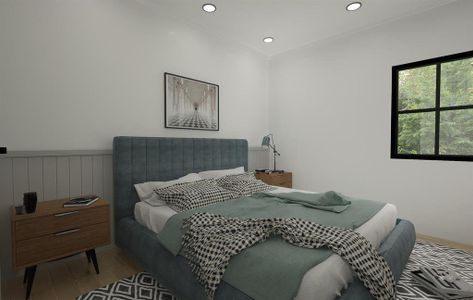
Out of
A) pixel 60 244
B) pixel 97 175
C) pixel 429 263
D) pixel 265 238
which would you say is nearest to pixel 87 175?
pixel 97 175

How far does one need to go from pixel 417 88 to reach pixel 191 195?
10.4 feet

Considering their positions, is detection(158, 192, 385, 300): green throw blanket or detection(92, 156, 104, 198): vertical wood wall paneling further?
detection(92, 156, 104, 198): vertical wood wall paneling

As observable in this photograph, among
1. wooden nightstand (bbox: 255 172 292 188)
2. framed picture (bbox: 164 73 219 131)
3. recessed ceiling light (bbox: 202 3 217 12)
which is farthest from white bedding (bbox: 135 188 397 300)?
recessed ceiling light (bbox: 202 3 217 12)

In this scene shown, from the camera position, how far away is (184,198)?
7.36 ft

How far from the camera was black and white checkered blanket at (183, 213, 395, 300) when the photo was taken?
1310mm

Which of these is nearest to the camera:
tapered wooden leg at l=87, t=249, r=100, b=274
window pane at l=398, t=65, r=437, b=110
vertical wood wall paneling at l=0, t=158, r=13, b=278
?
vertical wood wall paneling at l=0, t=158, r=13, b=278

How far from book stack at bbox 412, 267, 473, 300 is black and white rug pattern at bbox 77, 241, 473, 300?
0.06 m

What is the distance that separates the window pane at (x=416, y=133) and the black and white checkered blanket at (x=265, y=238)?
2.32m

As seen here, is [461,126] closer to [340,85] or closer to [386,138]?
[386,138]

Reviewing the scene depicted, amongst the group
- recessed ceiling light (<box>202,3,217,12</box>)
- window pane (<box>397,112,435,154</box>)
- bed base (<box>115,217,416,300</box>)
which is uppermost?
recessed ceiling light (<box>202,3,217,12</box>)

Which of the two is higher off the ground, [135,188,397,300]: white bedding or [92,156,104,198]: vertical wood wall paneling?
[92,156,104,198]: vertical wood wall paneling

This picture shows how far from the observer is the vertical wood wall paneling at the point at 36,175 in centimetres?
214

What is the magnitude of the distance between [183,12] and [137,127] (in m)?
1.57

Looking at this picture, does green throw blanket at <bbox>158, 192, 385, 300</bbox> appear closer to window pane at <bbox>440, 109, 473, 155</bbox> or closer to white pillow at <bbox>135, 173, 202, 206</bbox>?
white pillow at <bbox>135, 173, 202, 206</bbox>
